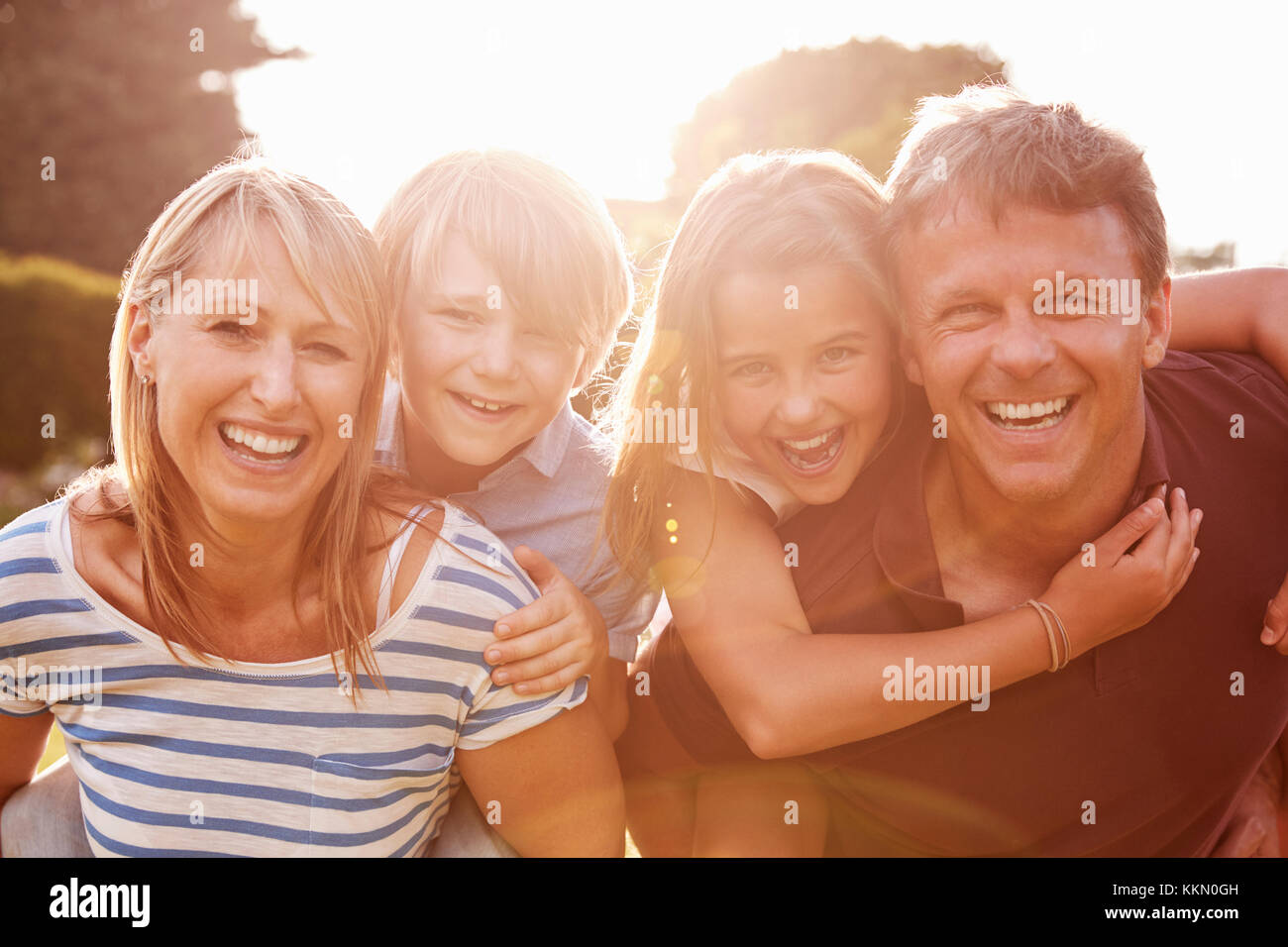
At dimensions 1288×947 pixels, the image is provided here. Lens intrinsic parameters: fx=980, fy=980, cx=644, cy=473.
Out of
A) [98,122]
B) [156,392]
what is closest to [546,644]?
[156,392]

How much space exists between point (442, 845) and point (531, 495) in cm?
126

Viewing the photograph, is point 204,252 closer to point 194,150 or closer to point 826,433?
point 826,433

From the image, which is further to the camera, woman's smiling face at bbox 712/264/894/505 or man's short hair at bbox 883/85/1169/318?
woman's smiling face at bbox 712/264/894/505

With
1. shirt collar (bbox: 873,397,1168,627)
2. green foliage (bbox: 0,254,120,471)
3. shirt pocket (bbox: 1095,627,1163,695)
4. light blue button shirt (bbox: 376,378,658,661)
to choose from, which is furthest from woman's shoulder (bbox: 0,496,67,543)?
green foliage (bbox: 0,254,120,471)

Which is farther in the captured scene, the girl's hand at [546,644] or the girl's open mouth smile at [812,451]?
the girl's open mouth smile at [812,451]

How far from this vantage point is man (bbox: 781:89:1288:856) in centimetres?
267

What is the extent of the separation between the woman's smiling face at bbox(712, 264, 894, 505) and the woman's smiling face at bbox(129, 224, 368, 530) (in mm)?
1146

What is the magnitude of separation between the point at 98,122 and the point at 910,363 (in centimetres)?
2631

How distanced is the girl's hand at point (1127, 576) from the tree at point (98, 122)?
24664 millimetres

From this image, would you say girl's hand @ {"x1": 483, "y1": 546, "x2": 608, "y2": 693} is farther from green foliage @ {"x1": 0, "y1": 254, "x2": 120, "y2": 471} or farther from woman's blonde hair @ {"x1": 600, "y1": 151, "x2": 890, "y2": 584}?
green foliage @ {"x1": 0, "y1": 254, "x2": 120, "y2": 471}

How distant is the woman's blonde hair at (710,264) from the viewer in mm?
3006

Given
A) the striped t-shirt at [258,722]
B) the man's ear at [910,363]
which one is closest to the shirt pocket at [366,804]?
the striped t-shirt at [258,722]

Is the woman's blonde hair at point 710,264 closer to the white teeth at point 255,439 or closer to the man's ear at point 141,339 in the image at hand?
the white teeth at point 255,439

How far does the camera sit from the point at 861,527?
312 centimetres
